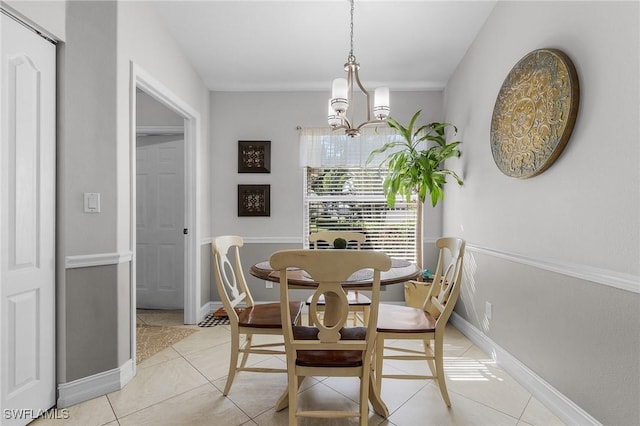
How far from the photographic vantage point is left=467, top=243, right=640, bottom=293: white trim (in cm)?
137

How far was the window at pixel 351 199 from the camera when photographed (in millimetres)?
3785

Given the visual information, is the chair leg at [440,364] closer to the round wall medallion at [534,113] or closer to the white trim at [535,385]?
the white trim at [535,385]

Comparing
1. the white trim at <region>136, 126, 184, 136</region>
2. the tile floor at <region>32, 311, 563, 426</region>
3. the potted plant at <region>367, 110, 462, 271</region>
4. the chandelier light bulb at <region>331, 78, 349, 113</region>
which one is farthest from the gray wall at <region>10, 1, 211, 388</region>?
the potted plant at <region>367, 110, 462, 271</region>

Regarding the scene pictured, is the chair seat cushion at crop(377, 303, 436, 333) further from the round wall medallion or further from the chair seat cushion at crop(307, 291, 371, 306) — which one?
the round wall medallion

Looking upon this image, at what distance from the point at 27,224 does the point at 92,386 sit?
104 cm

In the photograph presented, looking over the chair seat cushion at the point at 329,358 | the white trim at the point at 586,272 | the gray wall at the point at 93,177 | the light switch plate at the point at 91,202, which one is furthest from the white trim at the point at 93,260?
the white trim at the point at 586,272

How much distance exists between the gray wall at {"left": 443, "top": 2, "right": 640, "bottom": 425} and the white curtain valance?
1.31 metres

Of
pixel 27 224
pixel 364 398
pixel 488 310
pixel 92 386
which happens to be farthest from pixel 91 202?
pixel 488 310

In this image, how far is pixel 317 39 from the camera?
289cm

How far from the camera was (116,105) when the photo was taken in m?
2.08

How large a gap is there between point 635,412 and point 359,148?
2.99m

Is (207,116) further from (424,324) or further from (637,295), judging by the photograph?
(637,295)

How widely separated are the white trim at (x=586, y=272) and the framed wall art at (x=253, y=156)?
2590 millimetres

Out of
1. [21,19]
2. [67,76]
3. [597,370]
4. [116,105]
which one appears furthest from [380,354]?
[21,19]
